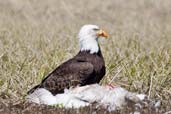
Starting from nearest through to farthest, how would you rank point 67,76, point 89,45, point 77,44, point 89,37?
point 67,76 → point 89,45 → point 89,37 → point 77,44

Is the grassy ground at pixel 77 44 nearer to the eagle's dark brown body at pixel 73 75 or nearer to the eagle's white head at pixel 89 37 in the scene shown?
the eagle's dark brown body at pixel 73 75

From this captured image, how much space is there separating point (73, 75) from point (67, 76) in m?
0.08

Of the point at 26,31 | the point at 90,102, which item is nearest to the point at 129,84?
the point at 90,102

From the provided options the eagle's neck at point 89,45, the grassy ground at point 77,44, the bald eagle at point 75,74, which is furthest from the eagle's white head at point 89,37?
the grassy ground at point 77,44

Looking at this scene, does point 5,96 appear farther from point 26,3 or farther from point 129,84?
point 26,3

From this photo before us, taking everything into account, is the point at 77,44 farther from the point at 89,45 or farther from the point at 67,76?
the point at 67,76

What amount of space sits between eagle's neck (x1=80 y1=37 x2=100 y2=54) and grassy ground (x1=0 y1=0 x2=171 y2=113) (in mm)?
354

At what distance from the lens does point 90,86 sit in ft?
26.3

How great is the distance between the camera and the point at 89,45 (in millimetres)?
8977

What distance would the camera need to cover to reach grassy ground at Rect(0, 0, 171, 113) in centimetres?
852

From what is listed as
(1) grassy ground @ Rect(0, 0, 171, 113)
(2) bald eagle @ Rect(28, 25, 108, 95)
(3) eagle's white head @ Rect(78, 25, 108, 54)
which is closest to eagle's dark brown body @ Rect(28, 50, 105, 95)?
(2) bald eagle @ Rect(28, 25, 108, 95)

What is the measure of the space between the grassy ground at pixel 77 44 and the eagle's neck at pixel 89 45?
0.35 meters

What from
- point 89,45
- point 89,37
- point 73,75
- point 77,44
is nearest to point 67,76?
point 73,75

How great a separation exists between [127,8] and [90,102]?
1208cm
